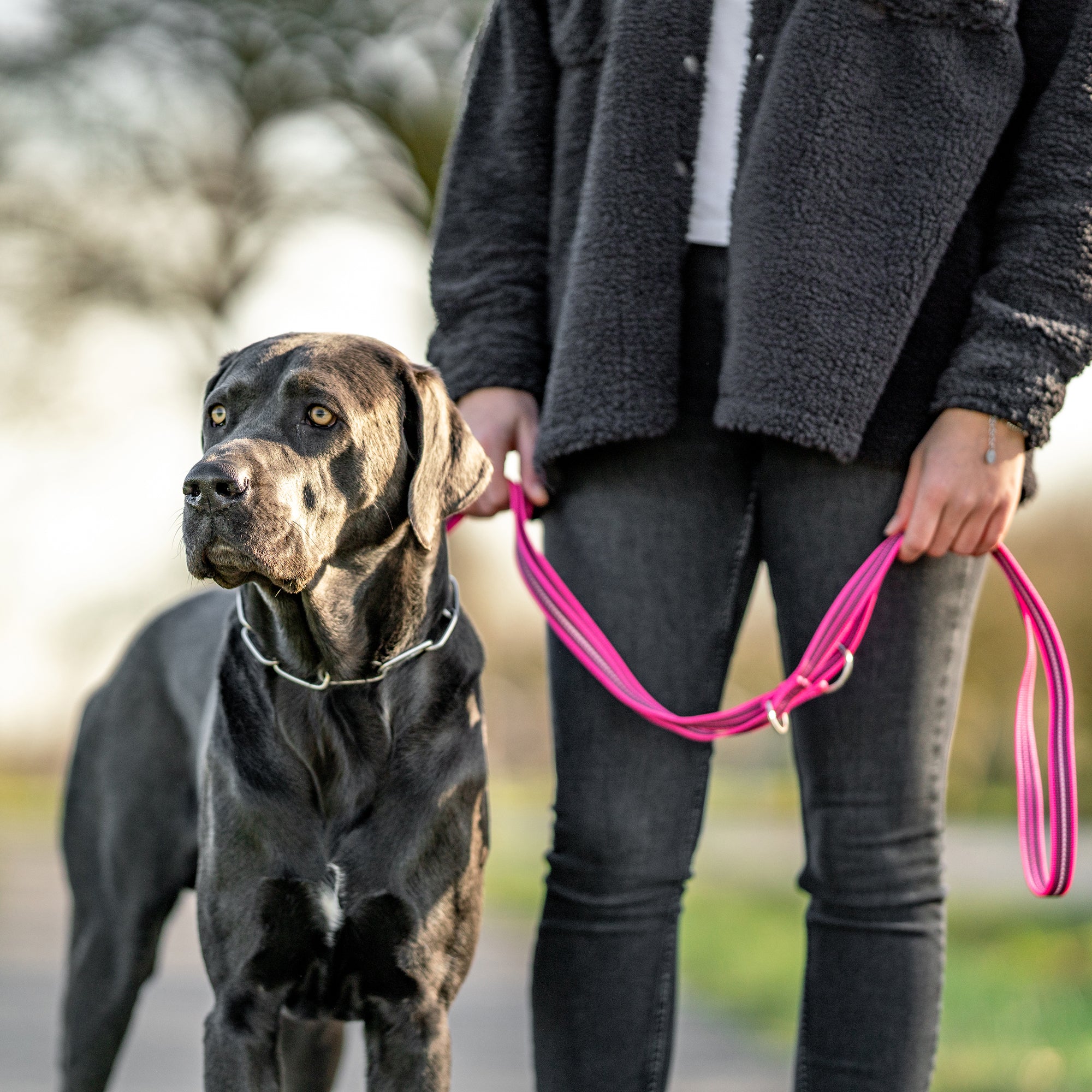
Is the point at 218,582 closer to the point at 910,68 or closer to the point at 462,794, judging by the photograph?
the point at 462,794

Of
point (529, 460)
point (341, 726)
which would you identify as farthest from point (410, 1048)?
point (529, 460)

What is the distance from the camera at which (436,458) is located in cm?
245

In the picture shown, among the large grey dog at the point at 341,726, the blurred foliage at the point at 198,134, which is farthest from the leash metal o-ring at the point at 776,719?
the blurred foliage at the point at 198,134

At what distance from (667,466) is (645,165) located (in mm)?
529

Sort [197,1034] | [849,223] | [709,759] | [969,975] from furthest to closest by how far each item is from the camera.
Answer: [969,975], [197,1034], [709,759], [849,223]

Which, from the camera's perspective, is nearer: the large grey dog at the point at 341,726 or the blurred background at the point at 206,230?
the large grey dog at the point at 341,726

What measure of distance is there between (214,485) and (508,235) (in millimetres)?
885

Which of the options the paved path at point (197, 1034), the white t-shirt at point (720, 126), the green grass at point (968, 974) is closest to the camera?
the white t-shirt at point (720, 126)

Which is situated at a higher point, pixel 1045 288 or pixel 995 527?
pixel 1045 288

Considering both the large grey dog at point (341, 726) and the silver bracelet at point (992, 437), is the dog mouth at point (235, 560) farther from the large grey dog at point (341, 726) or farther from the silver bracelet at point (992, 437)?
the silver bracelet at point (992, 437)

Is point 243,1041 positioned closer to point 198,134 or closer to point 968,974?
point 968,974

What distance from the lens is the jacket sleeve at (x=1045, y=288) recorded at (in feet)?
7.52

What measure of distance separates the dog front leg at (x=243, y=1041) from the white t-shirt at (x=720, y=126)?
1.53m

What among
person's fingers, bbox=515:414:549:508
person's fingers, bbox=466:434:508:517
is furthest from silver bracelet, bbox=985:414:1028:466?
person's fingers, bbox=466:434:508:517
